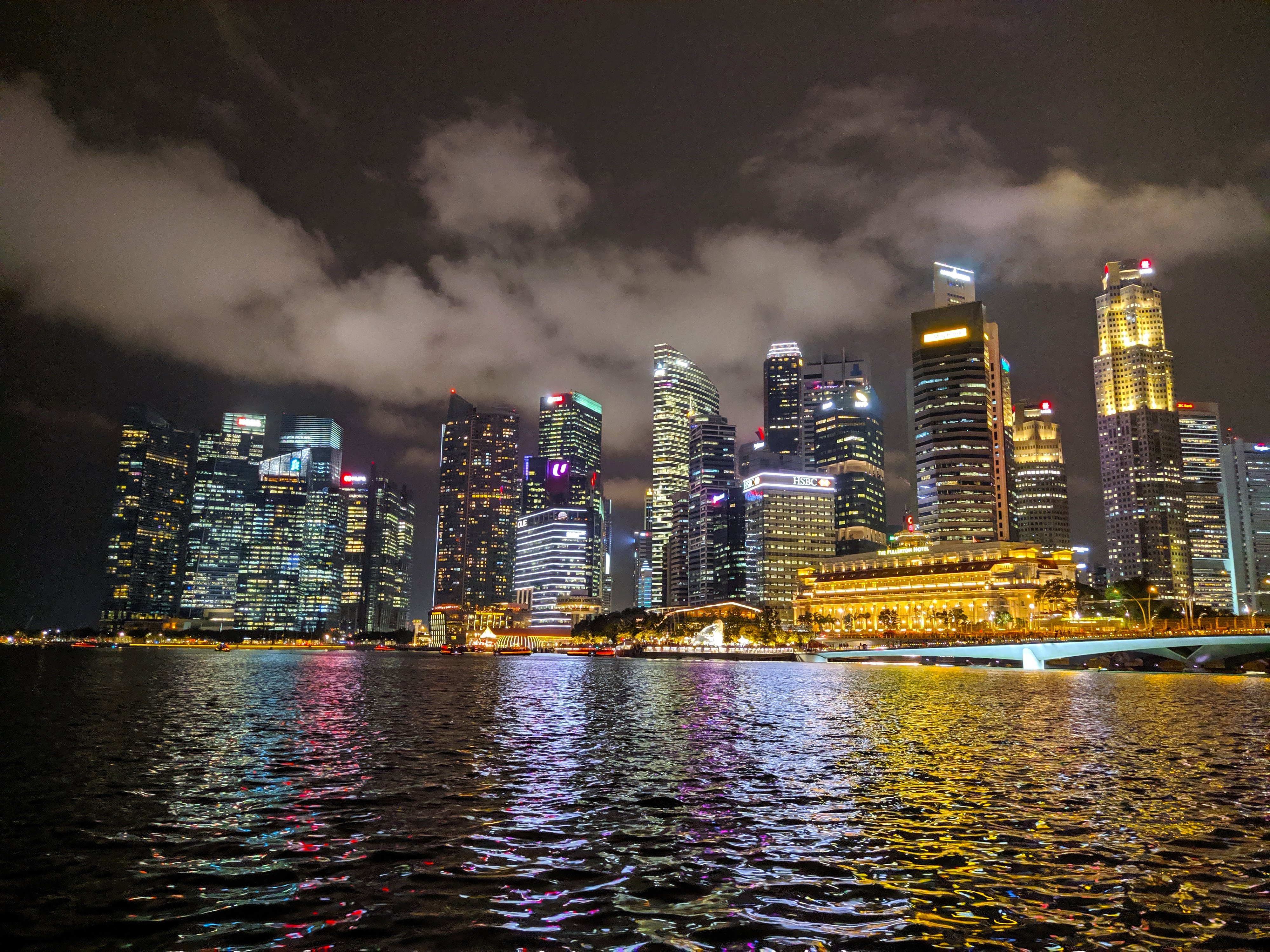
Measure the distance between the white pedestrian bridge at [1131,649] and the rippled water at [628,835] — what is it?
379 ft

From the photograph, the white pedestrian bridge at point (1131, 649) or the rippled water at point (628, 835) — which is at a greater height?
the rippled water at point (628, 835)

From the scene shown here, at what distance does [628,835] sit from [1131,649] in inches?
6377

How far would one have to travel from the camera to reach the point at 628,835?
75.1 feet

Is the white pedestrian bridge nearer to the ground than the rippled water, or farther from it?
nearer to the ground

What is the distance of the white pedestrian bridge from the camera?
151625 millimetres

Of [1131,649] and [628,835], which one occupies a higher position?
[628,835]

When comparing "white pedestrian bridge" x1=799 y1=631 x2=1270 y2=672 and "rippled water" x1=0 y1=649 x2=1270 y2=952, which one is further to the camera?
"white pedestrian bridge" x1=799 y1=631 x2=1270 y2=672

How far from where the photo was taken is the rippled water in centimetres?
1523

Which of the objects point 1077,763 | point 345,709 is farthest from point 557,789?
point 345,709

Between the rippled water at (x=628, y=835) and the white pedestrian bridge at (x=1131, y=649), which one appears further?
the white pedestrian bridge at (x=1131, y=649)

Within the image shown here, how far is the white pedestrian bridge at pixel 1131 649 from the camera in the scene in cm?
15162

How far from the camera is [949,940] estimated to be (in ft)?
47.6

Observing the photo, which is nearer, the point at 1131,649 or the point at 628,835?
the point at 628,835

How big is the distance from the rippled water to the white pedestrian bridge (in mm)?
115520
